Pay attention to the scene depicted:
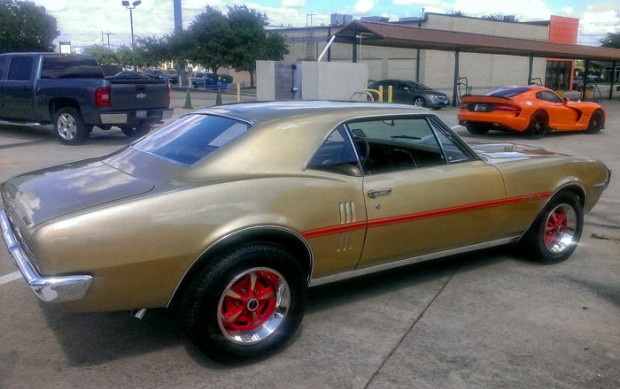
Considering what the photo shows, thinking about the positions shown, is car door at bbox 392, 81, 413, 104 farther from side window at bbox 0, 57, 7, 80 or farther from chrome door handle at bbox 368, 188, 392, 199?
chrome door handle at bbox 368, 188, 392, 199

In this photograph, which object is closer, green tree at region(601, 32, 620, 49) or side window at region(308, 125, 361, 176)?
side window at region(308, 125, 361, 176)

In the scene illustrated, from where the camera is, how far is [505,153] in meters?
5.08

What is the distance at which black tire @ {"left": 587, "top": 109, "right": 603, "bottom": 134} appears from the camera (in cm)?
1526

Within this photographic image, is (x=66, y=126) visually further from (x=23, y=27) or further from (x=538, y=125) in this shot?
(x=23, y=27)

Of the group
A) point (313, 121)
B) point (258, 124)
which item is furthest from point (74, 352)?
point (313, 121)

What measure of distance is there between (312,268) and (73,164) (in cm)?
185

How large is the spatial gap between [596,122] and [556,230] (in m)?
11.7

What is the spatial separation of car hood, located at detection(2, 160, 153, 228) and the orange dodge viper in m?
11.3

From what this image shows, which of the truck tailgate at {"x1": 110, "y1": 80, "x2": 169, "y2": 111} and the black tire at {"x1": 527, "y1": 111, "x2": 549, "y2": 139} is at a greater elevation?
the truck tailgate at {"x1": 110, "y1": 80, "x2": 169, "y2": 111}

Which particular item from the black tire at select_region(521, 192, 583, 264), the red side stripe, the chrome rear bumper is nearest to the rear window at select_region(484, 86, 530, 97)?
the black tire at select_region(521, 192, 583, 264)

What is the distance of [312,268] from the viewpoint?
3.66 metres

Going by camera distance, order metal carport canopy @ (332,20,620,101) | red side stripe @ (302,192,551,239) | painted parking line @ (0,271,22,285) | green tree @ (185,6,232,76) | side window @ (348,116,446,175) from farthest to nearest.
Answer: green tree @ (185,6,232,76) < metal carport canopy @ (332,20,620,101) < painted parking line @ (0,271,22,285) < side window @ (348,116,446,175) < red side stripe @ (302,192,551,239)

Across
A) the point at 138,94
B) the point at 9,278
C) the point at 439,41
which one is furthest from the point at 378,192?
the point at 439,41

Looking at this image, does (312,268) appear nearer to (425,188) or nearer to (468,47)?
(425,188)
